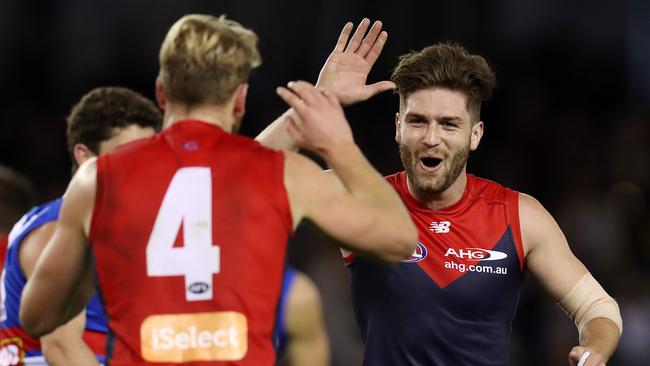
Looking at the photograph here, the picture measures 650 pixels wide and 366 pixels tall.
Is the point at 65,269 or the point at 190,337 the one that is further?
the point at 65,269

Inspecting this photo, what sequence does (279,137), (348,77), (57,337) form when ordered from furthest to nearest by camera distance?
(348,77) < (57,337) < (279,137)

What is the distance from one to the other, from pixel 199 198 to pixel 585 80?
10058 mm

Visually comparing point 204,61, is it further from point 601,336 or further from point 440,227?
point 601,336

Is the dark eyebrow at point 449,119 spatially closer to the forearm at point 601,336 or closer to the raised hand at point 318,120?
the forearm at point 601,336

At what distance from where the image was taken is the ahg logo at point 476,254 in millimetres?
5203

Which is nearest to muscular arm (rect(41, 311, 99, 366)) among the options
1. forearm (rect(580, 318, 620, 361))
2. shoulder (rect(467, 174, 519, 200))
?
shoulder (rect(467, 174, 519, 200))

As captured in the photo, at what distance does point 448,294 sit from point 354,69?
113 cm

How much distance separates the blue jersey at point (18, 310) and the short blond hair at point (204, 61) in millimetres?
1514

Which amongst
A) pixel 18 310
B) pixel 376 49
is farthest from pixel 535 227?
pixel 18 310

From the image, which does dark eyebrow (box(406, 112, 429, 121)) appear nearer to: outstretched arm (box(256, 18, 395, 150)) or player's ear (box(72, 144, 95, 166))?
outstretched arm (box(256, 18, 395, 150))

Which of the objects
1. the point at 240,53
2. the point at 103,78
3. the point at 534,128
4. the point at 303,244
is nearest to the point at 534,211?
the point at 240,53

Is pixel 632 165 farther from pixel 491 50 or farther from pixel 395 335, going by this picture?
pixel 395 335

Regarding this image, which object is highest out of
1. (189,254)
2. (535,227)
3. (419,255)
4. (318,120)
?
(318,120)

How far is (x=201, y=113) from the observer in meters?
3.60
